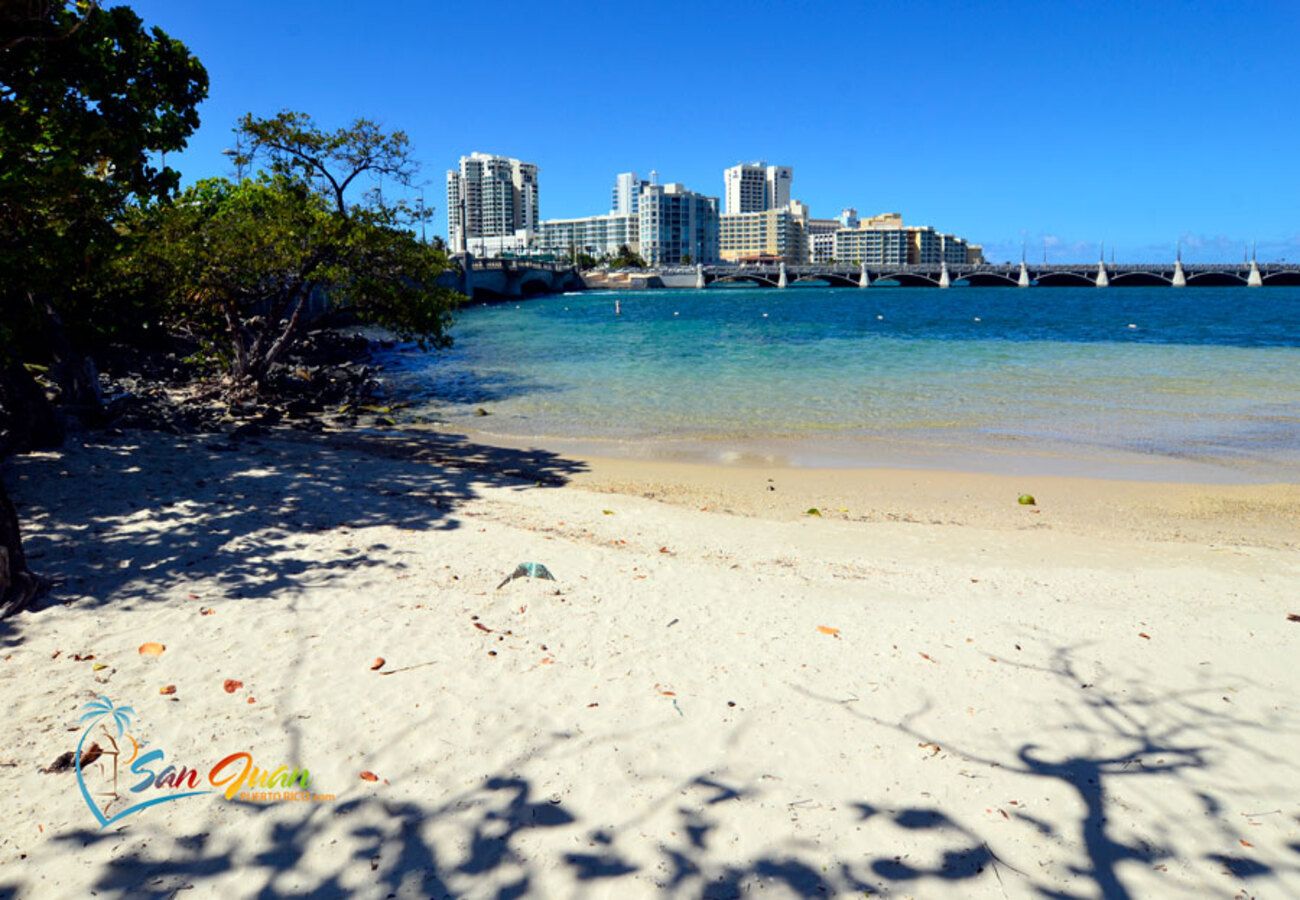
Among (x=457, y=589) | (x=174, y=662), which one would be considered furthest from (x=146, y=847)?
(x=457, y=589)

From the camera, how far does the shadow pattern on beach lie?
3.78m

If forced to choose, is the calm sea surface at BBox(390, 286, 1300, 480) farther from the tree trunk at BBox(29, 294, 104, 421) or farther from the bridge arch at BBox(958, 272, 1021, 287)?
the bridge arch at BBox(958, 272, 1021, 287)

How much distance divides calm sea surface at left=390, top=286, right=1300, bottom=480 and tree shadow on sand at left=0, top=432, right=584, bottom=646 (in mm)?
4795

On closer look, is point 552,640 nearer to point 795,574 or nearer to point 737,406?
Answer: point 795,574

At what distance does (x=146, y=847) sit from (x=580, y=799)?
2.17 m

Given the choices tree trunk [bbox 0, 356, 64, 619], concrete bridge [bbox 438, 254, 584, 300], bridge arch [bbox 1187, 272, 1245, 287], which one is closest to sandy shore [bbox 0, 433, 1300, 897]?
tree trunk [bbox 0, 356, 64, 619]

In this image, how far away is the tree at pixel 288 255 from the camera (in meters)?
17.5

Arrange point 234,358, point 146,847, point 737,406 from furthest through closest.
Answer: point 737,406
point 234,358
point 146,847

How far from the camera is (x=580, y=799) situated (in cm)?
441

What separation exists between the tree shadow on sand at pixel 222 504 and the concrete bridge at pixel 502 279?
65.6 m

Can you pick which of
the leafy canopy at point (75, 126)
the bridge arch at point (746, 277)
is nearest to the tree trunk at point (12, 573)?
the leafy canopy at point (75, 126)

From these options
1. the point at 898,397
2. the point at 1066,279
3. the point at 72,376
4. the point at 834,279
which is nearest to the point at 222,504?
the point at 72,376

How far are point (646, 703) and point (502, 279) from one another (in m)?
114

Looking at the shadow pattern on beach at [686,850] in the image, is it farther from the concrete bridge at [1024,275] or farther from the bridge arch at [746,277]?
the bridge arch at [746,277]
